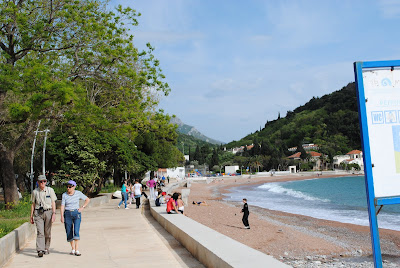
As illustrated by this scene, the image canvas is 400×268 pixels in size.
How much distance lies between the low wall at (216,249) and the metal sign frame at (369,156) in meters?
1.12

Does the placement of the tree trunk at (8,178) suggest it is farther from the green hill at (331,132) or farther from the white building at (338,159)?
the white building at (338,159)

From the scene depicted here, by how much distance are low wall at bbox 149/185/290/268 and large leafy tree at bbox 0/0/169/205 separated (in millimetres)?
7331

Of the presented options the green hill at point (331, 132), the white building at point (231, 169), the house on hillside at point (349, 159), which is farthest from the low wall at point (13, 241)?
the house on hillside at point (349, 159)

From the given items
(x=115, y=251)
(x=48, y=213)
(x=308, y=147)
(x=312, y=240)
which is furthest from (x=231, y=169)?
(x=48, y=213)

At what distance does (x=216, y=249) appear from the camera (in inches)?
250

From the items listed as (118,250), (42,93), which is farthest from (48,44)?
(118,250)

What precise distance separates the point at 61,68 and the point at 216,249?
13.4 m

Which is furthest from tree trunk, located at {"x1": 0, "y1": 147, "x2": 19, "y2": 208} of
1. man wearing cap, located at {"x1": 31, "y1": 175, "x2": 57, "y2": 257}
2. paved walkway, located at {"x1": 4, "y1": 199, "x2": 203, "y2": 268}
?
man wearing cap, located at {"x1": 31, "y1": 175, "x2": 57, "y2": 257}

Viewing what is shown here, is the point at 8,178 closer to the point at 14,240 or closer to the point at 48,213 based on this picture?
the point at 14,240

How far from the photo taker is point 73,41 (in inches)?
668

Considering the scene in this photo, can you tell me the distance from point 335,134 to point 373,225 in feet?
598

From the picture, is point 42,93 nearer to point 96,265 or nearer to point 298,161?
point 96,265

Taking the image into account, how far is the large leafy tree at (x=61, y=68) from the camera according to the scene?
14539 millimetres

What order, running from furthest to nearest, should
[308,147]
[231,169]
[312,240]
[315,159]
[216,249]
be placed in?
[308,147] → [315,159] → [231,169] → [312,240] → [216,249]
